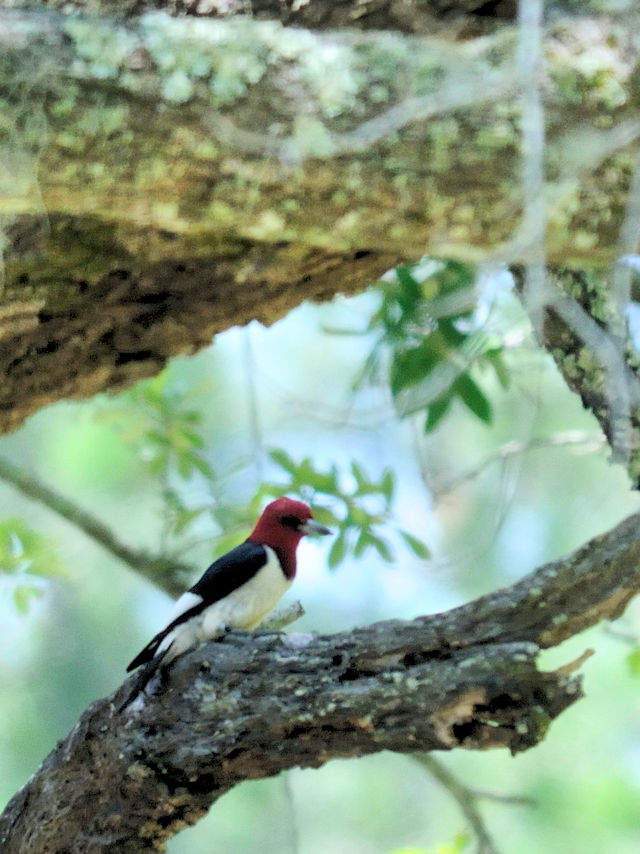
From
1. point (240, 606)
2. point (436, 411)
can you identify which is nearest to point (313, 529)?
point (240, 606)

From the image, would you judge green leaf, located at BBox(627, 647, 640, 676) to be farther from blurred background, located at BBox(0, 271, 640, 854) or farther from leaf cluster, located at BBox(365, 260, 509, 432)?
blurred background, located at BBox(0, 271, 640, 854)

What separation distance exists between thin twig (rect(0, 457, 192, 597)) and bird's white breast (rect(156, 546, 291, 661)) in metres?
0.35

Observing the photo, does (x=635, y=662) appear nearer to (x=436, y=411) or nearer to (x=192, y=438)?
(x=436, y=411)

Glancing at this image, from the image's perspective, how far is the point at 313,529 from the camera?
236 cm

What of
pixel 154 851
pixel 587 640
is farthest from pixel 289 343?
pixel 154 851

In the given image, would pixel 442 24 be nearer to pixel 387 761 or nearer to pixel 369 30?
pixel 369 30

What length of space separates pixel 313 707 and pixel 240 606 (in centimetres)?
77

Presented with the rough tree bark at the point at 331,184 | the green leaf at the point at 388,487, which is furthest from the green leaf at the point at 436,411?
the rough tree bark at the point at 331,184

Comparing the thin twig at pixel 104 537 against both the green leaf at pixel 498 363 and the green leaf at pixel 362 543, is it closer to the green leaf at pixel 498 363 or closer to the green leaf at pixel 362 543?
the green leaf at pixel 362 543

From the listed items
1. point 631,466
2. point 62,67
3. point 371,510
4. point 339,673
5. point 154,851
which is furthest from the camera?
point 371,510

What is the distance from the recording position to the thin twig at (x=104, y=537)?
8.24ft

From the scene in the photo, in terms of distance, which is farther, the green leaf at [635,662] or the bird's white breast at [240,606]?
the green leaf at [635,662]

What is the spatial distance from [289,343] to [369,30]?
89.1 inches

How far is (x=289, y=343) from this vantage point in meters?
3.70
